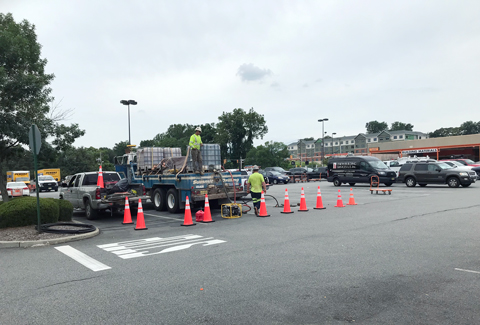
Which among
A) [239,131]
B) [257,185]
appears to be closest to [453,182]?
[257,185]

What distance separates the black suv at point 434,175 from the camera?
23.7 meters

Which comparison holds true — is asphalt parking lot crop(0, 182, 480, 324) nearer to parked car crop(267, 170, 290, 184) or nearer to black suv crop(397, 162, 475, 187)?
black suv crop(397, 162, 475, 187)

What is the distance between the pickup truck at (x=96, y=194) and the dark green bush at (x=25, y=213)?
2.27m

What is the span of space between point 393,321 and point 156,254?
16.0ft

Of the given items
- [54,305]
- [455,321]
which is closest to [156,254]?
[54,305]

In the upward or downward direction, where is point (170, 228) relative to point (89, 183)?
downward

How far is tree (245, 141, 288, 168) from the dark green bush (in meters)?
60.4

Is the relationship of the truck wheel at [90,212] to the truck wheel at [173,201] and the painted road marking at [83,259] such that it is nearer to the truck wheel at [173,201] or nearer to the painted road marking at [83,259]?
the truck wheel at [173,201]

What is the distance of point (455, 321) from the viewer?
400 centimetres

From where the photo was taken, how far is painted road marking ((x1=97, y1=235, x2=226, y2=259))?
7.88m

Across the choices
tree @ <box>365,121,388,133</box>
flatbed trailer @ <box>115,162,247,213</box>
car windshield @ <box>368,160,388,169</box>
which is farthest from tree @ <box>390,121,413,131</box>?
flatbed trailer @ <box>115,162,247,213</box>

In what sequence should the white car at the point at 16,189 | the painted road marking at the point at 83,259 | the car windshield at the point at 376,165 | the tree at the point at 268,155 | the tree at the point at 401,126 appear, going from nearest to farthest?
the painted road marking at the point at 83,259 < the car windshield at the point at 376,165 < the white car at the point at 16,189 < the tree at the point at 268,155 < the tree at the point at 401,126

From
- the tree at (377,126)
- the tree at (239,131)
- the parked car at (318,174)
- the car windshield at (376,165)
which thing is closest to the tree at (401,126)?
the tree at (377,126)

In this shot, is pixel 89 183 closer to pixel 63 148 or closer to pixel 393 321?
pixel 63 148
